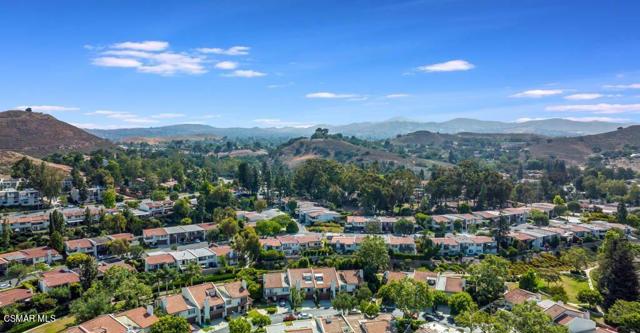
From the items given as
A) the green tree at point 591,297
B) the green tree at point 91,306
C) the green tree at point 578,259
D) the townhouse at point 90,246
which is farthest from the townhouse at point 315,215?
the green tree at point 591,297

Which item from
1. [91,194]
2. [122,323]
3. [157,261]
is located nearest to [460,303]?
[122,323]

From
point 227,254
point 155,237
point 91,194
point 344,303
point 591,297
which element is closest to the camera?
point 344,303

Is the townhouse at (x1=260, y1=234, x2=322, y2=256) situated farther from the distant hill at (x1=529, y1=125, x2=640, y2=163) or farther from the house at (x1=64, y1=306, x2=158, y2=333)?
the distant hill at (x1=529, y1=125, x2=640, y2=163)

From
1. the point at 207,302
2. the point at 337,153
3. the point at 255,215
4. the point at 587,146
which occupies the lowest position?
the point at 207,302

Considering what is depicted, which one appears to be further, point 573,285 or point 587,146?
point 587,146

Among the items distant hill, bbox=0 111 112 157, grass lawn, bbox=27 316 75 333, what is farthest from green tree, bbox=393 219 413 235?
distant hill, bbox=0 111 112 157

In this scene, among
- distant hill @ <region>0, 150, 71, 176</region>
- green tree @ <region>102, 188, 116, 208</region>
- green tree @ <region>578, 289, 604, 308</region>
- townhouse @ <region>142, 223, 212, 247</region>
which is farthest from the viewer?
distant hill @ <region>0, 150, 71, 176</region>

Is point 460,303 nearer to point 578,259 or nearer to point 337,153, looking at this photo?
point 578,259
